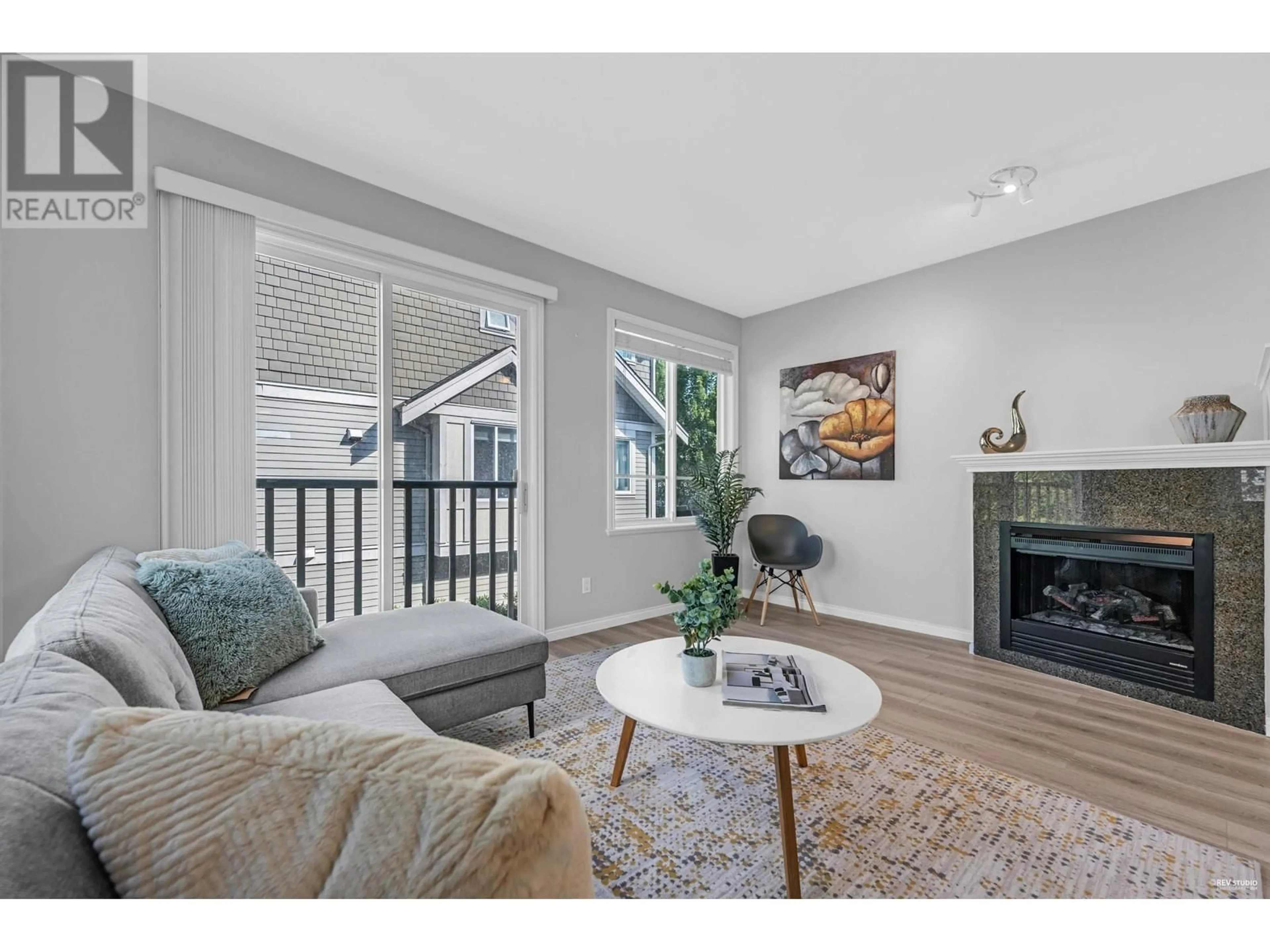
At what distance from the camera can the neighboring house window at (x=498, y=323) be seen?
3293mm

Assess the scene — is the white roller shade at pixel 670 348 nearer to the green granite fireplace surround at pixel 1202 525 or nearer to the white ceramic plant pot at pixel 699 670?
the green granite fireplace surround at pixel 1202 525

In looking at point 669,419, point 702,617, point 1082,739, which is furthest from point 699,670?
point 669,419

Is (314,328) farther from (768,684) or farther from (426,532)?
(768,684)

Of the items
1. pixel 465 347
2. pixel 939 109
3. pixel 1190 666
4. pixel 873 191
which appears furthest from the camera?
pixel 465 347

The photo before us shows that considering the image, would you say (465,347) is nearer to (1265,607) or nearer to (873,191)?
(873,191)

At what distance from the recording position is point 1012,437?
329cm

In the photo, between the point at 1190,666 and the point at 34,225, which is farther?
the point at 1190,666

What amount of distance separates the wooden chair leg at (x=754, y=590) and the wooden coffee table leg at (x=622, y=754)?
2323 millimetres

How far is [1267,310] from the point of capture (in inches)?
103

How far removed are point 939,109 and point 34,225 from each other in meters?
3.41

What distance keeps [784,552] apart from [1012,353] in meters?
2.00

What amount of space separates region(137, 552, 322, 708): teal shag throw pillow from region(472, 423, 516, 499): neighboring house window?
1574 millimetres
